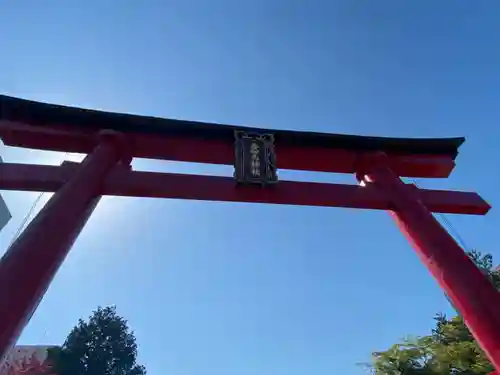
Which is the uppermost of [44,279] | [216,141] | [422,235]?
[216,141]

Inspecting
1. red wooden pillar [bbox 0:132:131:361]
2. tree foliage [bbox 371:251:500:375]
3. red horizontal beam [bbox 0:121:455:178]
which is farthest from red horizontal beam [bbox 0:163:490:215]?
tree foliage [bbox 371:251:500:375]

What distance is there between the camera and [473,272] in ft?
10.7

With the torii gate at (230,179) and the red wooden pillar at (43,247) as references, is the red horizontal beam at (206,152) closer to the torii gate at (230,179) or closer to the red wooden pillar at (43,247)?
the torii gate at (230,179)

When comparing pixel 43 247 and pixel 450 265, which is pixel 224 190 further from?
pixel 450 265

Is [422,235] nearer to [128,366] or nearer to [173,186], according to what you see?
[173,186]

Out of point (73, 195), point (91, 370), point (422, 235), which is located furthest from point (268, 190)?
point (91, 370)

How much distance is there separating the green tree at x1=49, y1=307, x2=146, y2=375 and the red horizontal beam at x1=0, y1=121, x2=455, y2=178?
57.6 ft

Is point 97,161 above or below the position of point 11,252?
above

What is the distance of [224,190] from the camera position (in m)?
4.28

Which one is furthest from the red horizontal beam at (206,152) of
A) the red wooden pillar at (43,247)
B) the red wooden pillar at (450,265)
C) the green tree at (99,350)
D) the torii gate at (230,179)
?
the green tree at (99,350)

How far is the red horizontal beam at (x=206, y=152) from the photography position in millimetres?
4617

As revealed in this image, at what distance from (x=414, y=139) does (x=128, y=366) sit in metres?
20.7

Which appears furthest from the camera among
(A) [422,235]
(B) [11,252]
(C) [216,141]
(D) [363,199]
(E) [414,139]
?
(E) [414,139]

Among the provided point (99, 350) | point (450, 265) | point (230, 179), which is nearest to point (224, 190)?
point (230, 179)
